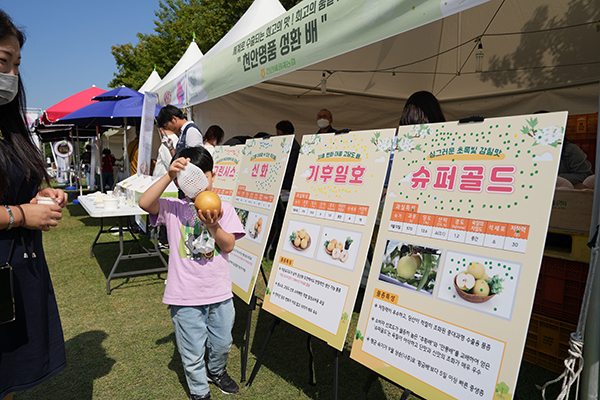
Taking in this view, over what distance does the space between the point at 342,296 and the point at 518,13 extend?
4.68 m

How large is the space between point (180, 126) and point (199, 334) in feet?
8.55

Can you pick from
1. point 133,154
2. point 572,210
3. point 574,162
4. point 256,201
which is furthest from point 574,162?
point 133,154

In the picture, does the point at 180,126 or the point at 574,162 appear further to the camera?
the point at 180,126

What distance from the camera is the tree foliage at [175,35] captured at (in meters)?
13.4

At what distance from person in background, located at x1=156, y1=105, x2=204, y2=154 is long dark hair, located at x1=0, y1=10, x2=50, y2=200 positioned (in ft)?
6.94

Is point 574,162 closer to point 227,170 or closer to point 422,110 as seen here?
point 422,110

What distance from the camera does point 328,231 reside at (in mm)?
1903

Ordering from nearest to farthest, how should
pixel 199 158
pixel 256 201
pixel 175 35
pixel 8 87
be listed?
1. pixel 8 87
2. pixel 199 158
3. pixel 256 201
4. pixel 175 35

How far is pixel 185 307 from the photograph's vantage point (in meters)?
1.95

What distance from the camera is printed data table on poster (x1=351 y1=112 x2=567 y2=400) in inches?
46.9

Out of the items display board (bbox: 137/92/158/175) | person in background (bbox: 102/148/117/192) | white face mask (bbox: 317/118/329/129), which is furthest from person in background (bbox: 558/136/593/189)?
person in background (bbox: 102/148/117/192)

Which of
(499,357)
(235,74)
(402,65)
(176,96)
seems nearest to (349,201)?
(499,357)

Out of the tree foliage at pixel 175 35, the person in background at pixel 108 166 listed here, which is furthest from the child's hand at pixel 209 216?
the person in background at pixel 108 166

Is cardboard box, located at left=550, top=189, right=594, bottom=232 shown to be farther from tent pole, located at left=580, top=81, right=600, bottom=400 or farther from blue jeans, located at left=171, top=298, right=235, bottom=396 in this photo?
blue jeans, located at left=171, top=298, right=235, bottom=396
